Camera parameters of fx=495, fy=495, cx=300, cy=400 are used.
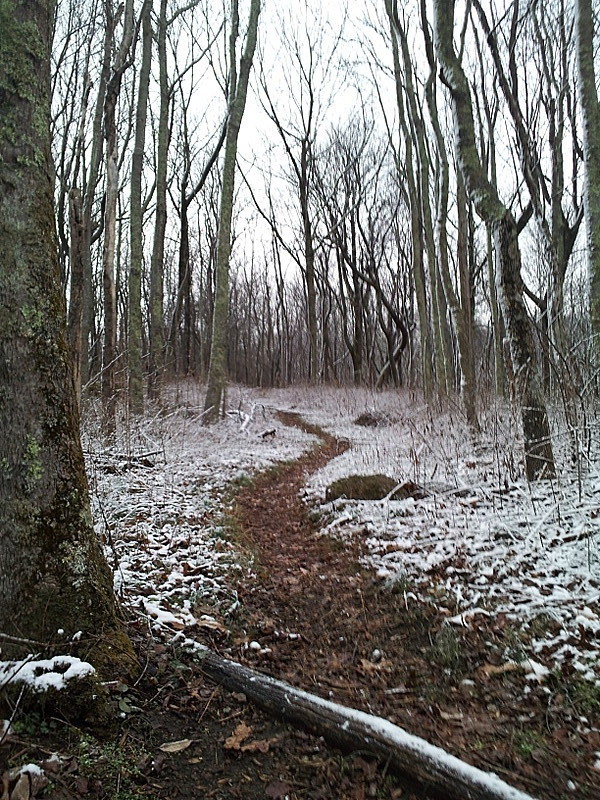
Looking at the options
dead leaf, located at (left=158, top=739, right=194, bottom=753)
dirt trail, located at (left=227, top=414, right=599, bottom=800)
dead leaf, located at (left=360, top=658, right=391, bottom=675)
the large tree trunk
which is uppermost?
the large tree trunk

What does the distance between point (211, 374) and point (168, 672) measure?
852cm

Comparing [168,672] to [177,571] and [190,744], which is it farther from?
[177,571]

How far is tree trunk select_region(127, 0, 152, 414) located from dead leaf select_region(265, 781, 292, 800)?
7943 mm

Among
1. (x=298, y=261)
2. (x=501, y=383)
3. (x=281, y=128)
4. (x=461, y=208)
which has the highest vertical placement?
(x=281, y=128)

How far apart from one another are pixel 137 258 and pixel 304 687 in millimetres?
8907

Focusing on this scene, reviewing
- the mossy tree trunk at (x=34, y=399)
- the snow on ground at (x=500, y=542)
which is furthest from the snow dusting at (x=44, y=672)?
the snow on ground at (x=500, y=542)

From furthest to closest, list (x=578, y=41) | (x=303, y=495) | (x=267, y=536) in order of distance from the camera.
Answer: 1. (x=303, y=495)
2. (x=578, y=41)
3. (x=267, y=536)

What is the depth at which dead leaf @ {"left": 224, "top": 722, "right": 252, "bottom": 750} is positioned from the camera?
233 centimetres

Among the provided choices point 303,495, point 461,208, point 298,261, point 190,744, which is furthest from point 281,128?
point 190,744

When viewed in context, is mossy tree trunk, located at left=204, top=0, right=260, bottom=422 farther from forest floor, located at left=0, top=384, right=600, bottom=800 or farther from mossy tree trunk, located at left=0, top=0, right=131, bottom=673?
mossy tree trunk, located at left=0, top=0, right=131, bottom=673

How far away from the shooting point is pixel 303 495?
679cm

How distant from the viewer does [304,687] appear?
9.29 feet

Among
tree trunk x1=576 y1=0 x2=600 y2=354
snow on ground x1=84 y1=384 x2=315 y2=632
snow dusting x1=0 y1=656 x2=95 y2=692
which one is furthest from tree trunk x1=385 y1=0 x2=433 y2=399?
snow dusting x1=0 y1=656 x2=95 y2=692

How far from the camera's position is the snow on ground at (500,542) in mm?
3006
